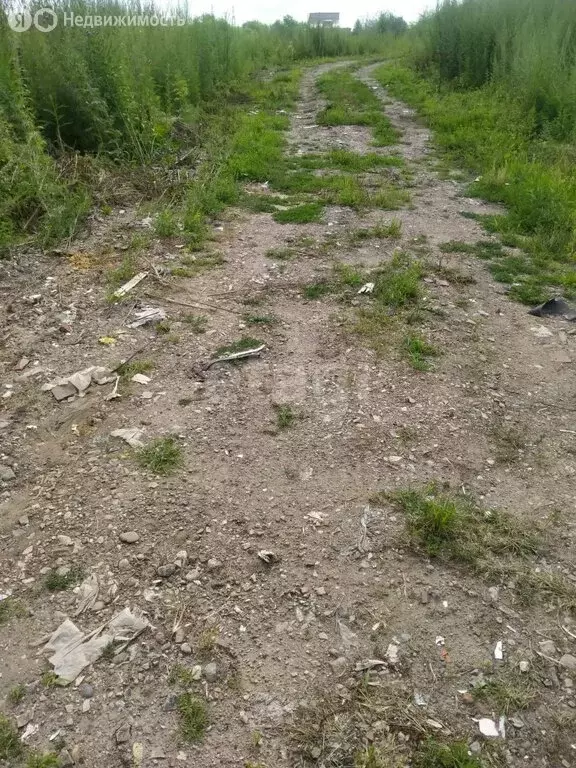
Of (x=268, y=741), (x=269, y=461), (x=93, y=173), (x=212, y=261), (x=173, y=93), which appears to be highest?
(x=173, y=93)

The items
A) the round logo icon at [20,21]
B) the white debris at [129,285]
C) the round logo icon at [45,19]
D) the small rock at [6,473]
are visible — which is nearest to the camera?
the small rock at [6,473]

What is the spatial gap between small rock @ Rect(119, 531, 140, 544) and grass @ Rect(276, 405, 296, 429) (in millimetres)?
977

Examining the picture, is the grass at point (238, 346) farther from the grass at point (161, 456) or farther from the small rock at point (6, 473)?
the small rock at point (6, 473)

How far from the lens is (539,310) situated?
427 cm

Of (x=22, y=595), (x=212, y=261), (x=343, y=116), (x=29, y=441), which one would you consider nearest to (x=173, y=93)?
(x=343, y=116)

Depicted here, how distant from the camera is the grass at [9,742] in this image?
1.74m

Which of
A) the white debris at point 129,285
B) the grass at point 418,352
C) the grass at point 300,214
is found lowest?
the grass at point 418,352

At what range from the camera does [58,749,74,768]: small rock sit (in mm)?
1722

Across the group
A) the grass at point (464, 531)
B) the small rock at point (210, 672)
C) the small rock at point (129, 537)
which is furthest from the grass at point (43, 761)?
the grass at point (464, 531)

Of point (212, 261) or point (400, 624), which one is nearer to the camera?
point (400, 624)

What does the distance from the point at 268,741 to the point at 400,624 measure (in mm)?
632

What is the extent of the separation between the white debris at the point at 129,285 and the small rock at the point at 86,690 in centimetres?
284

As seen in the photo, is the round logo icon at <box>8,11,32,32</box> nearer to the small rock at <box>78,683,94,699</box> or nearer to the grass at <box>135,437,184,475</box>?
the grass at <box>135,437,184,475</box>

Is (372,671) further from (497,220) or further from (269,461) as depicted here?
(497,220)
